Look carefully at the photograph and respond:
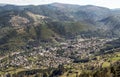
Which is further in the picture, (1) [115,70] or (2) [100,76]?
(1) [115,70]

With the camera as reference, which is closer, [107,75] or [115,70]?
[107,75]

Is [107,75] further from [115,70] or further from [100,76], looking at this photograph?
[115,70]

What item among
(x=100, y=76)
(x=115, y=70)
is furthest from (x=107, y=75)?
(x=115, y=70)
